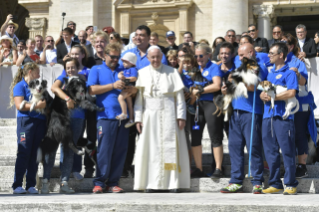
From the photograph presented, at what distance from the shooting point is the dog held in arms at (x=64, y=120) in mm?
7020

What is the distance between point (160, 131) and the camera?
702 cm

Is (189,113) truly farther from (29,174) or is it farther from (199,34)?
(199,34)

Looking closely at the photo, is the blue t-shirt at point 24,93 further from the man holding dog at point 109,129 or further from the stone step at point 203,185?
the stone step at point 203,185

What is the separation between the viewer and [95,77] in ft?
23.4

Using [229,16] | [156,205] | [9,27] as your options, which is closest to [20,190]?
[156,205]

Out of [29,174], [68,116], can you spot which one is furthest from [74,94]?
[29,174]

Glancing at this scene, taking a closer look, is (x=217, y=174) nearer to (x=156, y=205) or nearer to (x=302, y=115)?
(x=302, y=115)

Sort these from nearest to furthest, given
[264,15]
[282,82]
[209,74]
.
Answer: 1. [282,82]
2. [209,74]
3. [264,15]

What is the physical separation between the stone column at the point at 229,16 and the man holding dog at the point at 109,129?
9.36 metres

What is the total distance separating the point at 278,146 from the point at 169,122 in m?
1.48

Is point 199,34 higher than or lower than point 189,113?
higher

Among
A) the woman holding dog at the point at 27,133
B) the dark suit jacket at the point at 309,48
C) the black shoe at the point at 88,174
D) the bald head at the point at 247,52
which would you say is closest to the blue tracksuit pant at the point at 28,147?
the woman holding dog at the point at 27,133

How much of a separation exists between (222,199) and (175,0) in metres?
11.8

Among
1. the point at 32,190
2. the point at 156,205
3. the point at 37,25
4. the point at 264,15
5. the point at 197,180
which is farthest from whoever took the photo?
the point at 37,25
